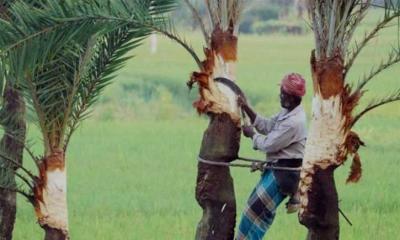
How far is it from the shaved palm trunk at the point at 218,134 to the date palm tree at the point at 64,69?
477mm

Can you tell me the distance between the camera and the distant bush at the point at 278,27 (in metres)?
39.7

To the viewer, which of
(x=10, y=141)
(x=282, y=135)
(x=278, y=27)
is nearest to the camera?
(x=282, y=135)

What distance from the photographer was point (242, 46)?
34.4 metres

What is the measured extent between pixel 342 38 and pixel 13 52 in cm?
199

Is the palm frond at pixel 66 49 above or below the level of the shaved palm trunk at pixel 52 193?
above

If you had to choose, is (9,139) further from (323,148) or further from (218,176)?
(323,148)

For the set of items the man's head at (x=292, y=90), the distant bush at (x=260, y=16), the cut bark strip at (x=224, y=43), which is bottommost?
the man's head at (x=292, y=90)

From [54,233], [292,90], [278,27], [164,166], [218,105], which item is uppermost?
[278,27]

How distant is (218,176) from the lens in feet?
25.2

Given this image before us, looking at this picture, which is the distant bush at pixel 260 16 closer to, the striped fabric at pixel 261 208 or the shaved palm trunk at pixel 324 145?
the striped fabric at pixel 261 208

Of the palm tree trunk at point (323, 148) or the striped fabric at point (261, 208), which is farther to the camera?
the striped fabric at point (261, 208)

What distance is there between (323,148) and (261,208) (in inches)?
49.9

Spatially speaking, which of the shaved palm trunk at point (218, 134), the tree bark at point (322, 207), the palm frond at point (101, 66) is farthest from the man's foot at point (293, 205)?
the palm frond at point (101, 66)

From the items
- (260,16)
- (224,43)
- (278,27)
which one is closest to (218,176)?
(224,43)
